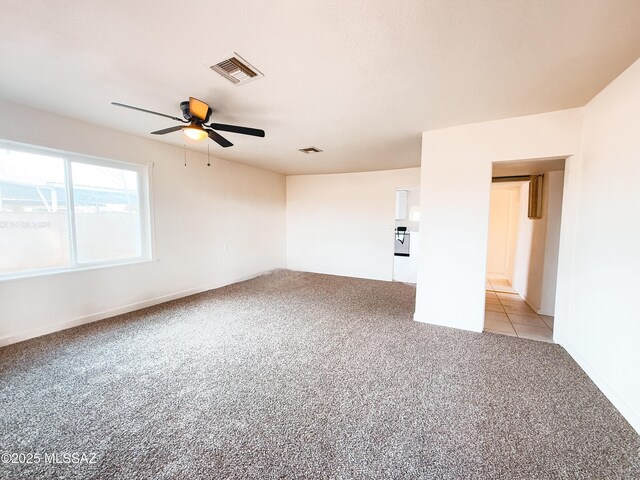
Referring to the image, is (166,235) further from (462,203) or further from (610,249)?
(610,249)

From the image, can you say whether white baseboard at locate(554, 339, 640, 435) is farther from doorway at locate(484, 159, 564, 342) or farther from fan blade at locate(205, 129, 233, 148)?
fan blade at locate(205, 129, 233, 148)

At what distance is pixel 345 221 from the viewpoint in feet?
20.1

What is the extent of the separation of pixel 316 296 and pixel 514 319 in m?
2.87

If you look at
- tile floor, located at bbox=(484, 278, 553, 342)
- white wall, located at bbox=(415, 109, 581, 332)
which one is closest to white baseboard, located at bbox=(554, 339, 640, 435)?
tile floor, located at bbox=(484, 278, 553, 342)

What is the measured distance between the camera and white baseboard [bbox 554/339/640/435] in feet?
5.55

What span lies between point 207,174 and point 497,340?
487cm

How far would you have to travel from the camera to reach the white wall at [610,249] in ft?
5.87

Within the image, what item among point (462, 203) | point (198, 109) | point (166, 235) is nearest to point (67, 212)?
point (166, 235)

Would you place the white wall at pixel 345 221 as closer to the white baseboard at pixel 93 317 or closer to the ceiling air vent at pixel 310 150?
the ceiling air vent at pixel 310 150

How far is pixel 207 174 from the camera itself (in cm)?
462

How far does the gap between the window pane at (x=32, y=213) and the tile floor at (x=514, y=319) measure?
5175 mm

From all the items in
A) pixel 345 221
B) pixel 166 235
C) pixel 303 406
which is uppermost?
pixel 345 221

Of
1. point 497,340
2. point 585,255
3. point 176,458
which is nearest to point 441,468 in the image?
point 176,458

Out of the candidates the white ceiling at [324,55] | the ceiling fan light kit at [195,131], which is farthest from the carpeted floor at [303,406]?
the white ceiling at [324,55]
